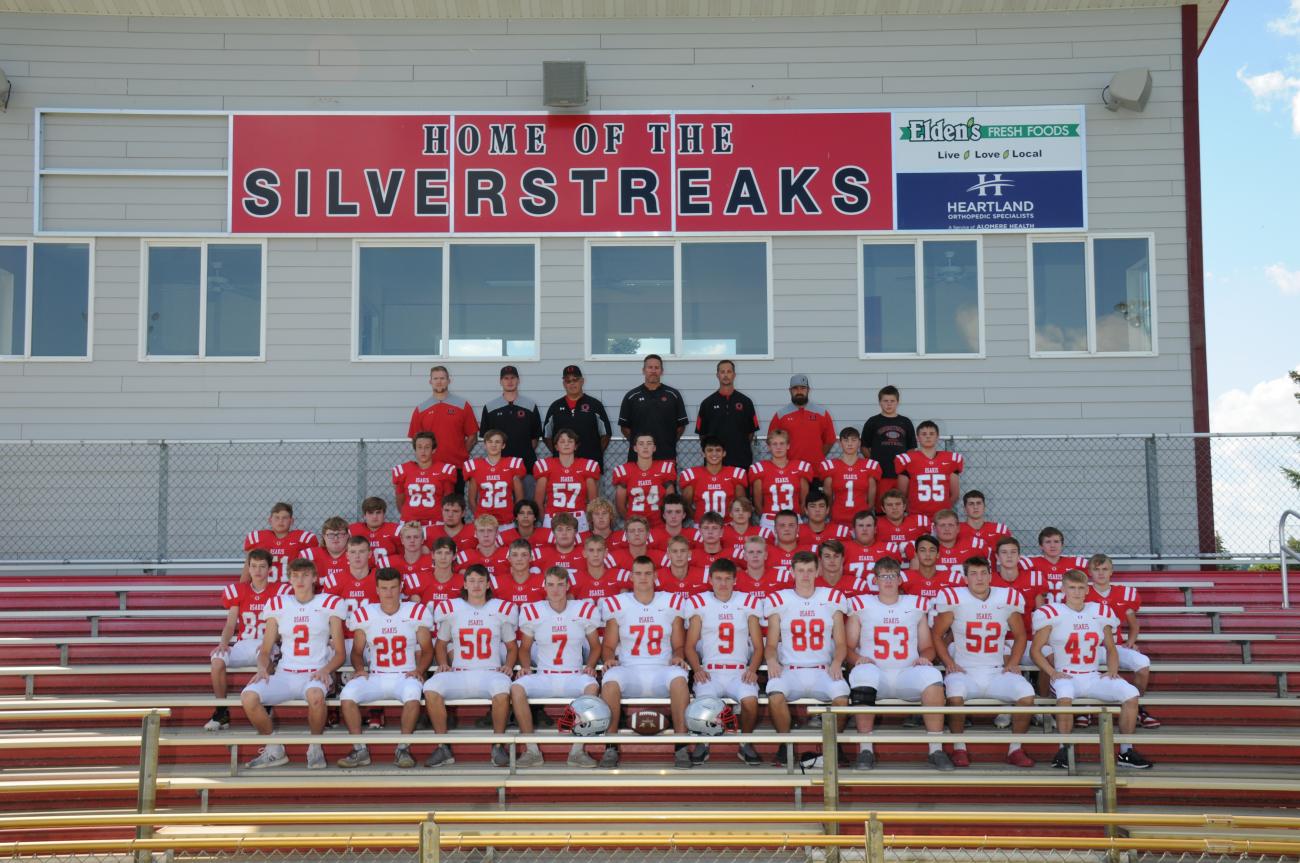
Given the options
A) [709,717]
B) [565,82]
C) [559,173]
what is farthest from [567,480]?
[565,82]

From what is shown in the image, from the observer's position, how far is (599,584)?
A: 8.81 m

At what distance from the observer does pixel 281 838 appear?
5.84 m

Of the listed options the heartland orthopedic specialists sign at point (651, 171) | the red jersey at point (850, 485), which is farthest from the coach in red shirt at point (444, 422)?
the red jersey at point (850, 485)

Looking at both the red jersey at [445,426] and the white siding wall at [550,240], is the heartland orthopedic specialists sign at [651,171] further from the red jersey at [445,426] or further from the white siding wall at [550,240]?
the red jersey at [445,426]

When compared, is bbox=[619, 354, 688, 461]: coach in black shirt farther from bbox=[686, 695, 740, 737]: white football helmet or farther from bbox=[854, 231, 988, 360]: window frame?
bbox=[686, 695, 740, 737]: white football helmet

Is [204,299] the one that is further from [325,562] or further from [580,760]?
[580,760]

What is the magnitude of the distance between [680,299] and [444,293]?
2.37m

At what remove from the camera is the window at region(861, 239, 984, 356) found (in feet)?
36.6

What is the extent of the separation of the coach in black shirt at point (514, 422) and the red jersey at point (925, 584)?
139 inches

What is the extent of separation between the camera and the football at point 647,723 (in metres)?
7.66

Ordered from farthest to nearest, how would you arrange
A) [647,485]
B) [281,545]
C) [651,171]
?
[651,171] → [647,485] → [281,545]

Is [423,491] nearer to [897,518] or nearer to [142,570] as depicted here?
[142,570]

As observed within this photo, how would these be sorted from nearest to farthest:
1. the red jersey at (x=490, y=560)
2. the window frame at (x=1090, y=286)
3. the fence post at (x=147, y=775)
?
1. the fence post at (x=147, y=775)
2. the red jersey at (x=490, y=560)
3. the window frame at (x=1090, y=286)

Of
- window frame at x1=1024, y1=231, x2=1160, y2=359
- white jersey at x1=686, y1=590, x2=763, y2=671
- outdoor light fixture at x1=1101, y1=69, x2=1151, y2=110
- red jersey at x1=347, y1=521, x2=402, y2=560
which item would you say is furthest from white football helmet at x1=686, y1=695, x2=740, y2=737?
outdoor light fixture at x1=1101, y1=69, x2=1151, y2=110
